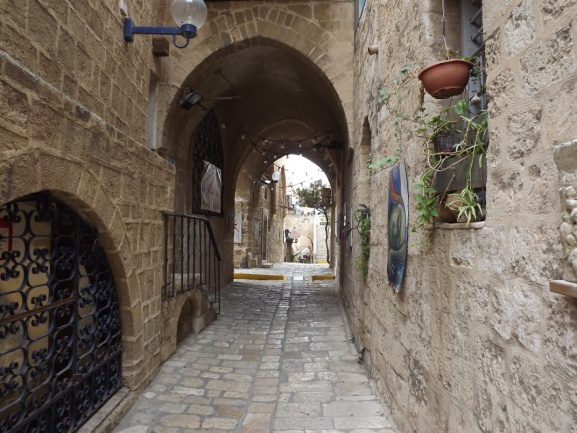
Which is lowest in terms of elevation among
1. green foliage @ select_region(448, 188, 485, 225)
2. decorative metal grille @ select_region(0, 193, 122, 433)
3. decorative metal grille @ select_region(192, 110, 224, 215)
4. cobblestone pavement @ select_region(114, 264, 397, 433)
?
cobblestone pavement @ select_region(114, 264, 397, 433)

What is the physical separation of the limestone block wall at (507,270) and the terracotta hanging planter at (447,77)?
20cm

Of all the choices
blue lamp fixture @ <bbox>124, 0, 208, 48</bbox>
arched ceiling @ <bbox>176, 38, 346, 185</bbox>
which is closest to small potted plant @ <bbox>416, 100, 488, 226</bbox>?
blue lamp fixture @ <bbox>124, 0, 208, 48</bbox>

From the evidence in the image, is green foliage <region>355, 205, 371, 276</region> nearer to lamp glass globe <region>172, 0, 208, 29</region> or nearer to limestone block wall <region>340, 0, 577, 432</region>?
limestone block wall <region>340, 0, 577, 432</region>

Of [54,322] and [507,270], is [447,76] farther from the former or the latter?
[54,322]

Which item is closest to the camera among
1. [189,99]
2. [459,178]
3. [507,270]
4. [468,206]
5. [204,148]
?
[507,270]

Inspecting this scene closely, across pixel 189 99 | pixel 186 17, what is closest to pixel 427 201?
pixel 186 17

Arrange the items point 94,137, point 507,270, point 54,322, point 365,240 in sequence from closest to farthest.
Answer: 1. point 507,270
2. point 54,322
3. point 94,137
4. point 365,240

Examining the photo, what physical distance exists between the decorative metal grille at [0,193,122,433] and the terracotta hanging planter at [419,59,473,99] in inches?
82.0

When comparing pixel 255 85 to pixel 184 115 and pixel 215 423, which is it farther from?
pixel 215 423

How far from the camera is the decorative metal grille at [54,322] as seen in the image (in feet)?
6.32

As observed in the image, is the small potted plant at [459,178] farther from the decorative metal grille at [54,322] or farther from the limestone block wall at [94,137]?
the decorative metal grille at [54,322]

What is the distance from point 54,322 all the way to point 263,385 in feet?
6.16

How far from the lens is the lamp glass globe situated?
11.3ft

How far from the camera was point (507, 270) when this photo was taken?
135cm
